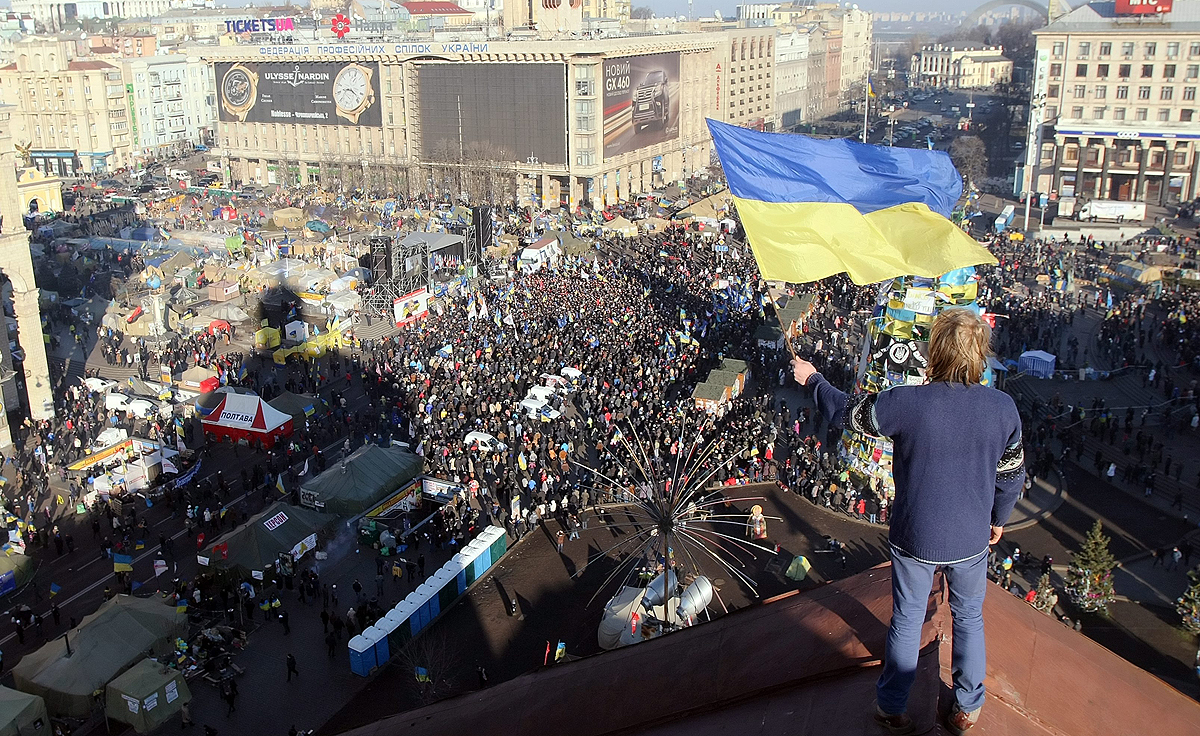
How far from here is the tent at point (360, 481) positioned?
23859 mm

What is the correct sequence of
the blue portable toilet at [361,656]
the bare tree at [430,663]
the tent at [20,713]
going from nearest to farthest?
the tent at [20,713] < the bare tree at [430,663] < the blue portable toilet at [361,656]

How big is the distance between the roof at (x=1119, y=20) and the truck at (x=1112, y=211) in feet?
36.3

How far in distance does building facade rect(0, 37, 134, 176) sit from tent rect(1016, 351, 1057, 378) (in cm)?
8166

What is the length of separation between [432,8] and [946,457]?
340 feet

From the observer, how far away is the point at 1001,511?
4.75m

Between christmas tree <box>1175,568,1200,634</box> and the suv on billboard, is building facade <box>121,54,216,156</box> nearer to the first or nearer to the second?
the suv on billboard

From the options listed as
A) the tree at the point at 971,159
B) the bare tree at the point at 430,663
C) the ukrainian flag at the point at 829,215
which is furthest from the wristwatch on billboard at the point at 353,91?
the ukrainian flag at the point at 829,215

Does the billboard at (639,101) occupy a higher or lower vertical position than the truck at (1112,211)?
higher

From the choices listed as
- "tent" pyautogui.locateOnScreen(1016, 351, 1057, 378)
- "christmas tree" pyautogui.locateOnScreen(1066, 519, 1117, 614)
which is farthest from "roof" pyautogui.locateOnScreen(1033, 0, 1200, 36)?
"christmas tree" pyautogui.locateOnScreen(1066, 519, 1117, 614)

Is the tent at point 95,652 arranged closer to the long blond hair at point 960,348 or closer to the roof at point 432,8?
the long blond hair at point 960,348

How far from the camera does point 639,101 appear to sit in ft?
239

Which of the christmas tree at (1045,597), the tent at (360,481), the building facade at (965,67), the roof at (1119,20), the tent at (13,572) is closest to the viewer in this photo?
the christmas tree at (1045,597)

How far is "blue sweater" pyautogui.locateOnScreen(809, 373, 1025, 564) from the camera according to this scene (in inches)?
172

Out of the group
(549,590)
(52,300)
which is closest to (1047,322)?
(549,590)
